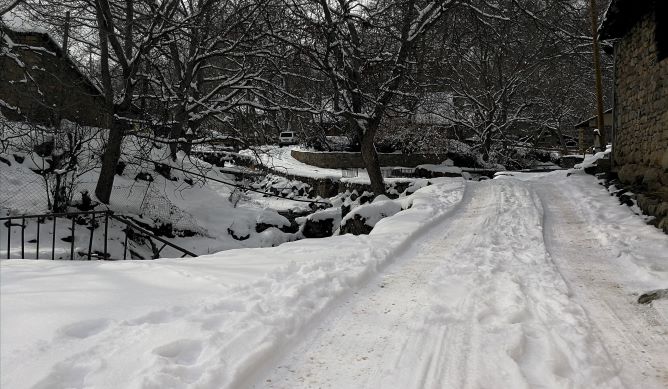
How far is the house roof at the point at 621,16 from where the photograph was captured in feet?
28.4

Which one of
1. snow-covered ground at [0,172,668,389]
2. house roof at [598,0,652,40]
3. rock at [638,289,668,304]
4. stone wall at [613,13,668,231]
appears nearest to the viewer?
snow-covered ground at [0,172,668,389]

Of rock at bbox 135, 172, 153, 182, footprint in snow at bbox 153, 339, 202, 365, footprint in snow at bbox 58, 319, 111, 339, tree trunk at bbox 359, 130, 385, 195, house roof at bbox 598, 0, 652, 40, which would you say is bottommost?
footprint in snow at bbox 153, 339, 202, 365

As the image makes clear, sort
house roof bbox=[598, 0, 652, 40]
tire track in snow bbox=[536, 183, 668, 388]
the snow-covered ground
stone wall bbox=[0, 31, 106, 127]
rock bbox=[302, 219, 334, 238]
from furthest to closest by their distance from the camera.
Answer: rock bbox=[302, 219, 334, 238] < stone wall bbox=[0, 31, 106, 127] < house roof bbox=[598, 0, 652, 40] < tire track in snow bbox=[536, 183, 668, 388] < the snow-covered ground

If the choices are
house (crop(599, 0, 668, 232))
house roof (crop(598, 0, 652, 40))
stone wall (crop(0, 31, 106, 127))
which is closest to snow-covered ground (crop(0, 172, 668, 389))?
house (crop(599, 0, 668, 232))

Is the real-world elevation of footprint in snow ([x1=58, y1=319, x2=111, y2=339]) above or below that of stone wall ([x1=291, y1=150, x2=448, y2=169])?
below

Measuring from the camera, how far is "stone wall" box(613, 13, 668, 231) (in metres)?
7.41

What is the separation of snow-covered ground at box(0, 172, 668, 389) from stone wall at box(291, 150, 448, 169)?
21428 mm

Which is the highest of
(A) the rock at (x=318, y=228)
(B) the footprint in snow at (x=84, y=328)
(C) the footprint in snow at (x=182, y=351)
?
(B) the footprint in snow at (x=84, y=328)

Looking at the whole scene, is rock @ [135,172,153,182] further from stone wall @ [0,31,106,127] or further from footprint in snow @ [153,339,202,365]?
footprint in snow @ [153,339,202,365]

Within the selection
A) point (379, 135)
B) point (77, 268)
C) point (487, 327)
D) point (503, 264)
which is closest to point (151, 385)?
point (487, 327)

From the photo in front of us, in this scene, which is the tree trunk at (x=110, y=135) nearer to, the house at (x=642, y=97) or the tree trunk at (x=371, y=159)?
the tree trunk at (x=371, y=159)

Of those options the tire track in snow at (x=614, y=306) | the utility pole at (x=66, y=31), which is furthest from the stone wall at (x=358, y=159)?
the tire track in snow at (x=614, y=306)

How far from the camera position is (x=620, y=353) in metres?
3.01

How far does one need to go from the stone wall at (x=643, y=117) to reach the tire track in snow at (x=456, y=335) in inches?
124
